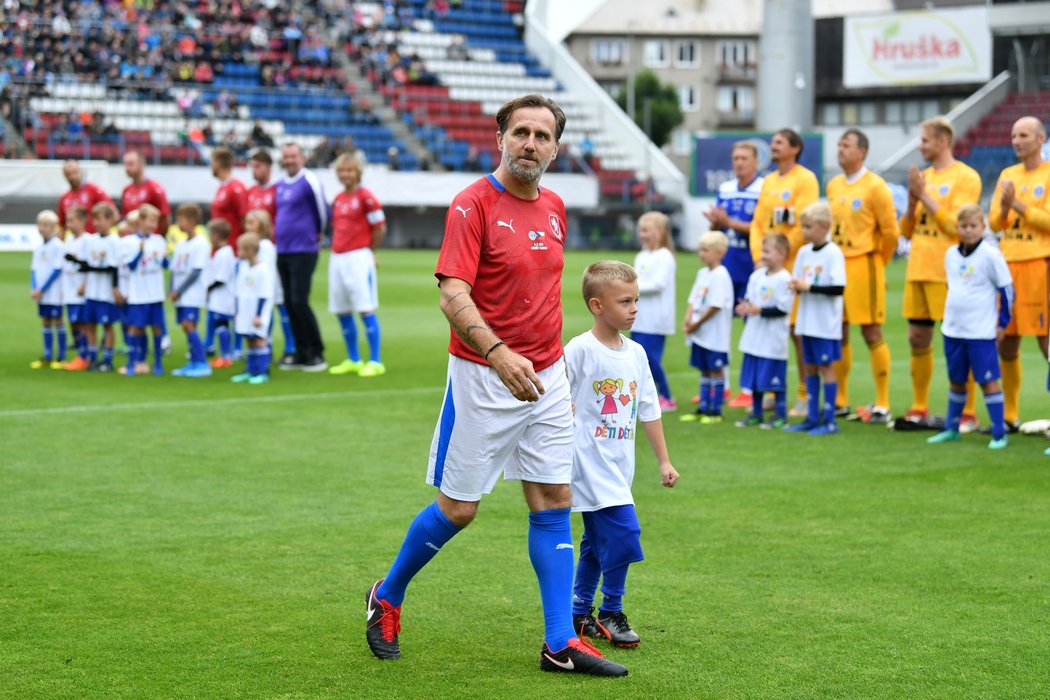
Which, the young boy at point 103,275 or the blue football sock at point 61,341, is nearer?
the young boy at point 103,275

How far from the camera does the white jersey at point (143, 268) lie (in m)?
13.6

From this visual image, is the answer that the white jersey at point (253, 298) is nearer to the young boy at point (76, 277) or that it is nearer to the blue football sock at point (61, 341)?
the young boy at point (76, 277)

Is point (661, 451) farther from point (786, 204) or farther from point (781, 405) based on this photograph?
point (786, 204)

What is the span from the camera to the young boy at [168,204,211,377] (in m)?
13.9

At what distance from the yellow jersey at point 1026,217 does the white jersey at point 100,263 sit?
8536mm

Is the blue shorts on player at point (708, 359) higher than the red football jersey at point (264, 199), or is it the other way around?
the red football jersey at point (264, 199)

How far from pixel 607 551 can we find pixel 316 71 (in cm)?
4173

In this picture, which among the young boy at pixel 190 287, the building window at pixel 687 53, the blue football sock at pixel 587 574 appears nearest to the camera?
the blue football sock at pixel 587 574

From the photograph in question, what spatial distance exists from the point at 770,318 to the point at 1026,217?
79.4 inches

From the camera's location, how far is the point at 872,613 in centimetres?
554

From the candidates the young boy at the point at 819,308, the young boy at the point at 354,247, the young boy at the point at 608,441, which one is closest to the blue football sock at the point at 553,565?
the young boy at the point at 608,441

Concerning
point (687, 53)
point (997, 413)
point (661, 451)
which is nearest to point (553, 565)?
point (661, 451)

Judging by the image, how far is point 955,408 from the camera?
9898 mm

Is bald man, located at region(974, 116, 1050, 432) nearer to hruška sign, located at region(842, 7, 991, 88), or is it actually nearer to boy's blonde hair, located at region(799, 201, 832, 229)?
boy's blonde hair, located at region(799, 201, 832, 229)
